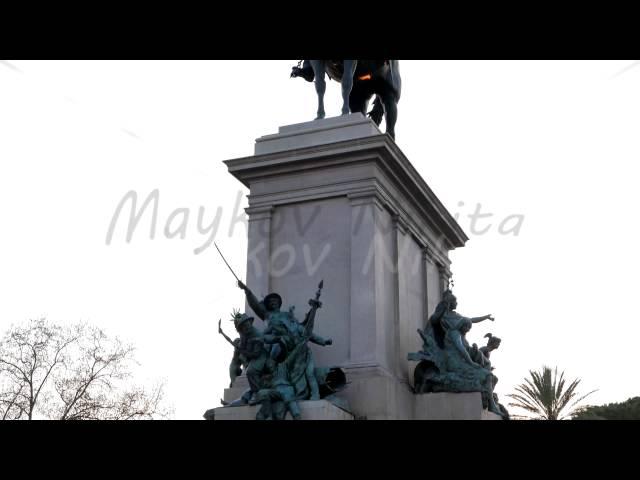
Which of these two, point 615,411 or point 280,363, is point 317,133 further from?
point 615,411

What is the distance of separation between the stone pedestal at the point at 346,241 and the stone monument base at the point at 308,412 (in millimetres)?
795

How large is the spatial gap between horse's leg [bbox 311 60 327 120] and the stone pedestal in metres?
0.57

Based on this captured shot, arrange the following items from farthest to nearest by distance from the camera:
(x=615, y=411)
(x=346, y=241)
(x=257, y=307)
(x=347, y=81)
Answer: (x=615, y=411), (x=347, y=81), (x=346, y=241), (x=257, y=307)

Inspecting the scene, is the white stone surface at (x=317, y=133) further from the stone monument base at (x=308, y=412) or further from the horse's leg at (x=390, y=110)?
the stone monument base at (x=308, y=412)

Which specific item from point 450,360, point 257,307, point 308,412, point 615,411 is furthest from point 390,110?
point 615,411

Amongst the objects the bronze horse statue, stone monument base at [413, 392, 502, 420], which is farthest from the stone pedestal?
the bronze horse statue

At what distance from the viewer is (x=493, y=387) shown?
586 inches

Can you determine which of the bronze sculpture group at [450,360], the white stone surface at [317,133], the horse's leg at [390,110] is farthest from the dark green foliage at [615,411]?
the white stone surface at [317,133]

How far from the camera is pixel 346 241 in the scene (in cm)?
1437

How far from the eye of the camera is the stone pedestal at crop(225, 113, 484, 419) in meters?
13.6

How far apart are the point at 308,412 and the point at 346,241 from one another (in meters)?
3.19
